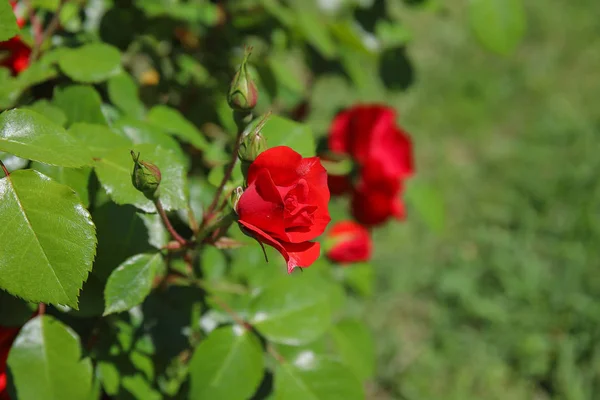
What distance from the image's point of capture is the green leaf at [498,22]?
1011 mm

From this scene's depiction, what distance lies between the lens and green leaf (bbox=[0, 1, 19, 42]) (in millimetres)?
591

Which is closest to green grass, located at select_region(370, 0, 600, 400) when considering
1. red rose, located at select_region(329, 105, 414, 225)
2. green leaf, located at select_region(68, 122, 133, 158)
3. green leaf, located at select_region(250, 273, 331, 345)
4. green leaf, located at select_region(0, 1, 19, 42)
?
red rose, located at select_region(329, 105, 414, 225)

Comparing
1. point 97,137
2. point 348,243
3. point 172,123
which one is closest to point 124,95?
point 172,123

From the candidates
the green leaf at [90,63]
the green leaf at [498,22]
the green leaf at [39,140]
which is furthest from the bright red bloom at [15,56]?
the green leaf at [498,22]

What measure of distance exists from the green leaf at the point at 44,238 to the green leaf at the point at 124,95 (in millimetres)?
297

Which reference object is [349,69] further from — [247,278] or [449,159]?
[449,159]

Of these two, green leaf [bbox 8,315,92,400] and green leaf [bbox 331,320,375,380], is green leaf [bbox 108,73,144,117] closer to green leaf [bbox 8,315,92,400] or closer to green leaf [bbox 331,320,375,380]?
green leaf [bbox 8,315,92,400]

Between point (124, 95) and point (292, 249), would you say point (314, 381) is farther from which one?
point (124, 95)

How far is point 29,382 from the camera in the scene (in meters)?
0.63

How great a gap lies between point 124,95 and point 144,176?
12.6 inches

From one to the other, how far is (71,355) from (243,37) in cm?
73

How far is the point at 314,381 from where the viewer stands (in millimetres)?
768

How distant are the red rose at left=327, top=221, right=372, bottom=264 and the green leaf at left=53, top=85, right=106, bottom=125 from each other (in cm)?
55

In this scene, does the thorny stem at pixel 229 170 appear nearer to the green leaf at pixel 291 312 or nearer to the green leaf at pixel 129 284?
the green leaf at pixel 129 284
